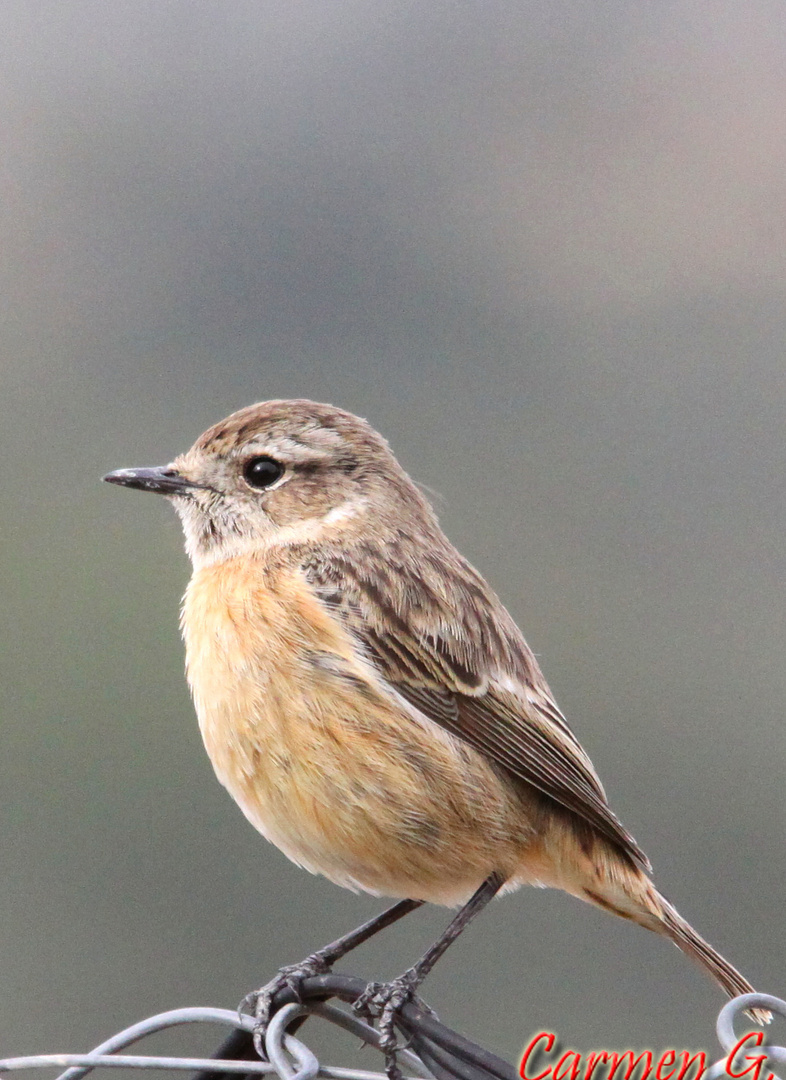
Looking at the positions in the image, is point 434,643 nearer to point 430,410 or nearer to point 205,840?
point 205,840

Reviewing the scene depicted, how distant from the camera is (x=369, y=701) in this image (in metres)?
3.46

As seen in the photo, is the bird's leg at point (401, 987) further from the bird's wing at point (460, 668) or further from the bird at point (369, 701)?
the bird's wing at point (460, 668)

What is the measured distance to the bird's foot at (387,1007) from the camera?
3049mm

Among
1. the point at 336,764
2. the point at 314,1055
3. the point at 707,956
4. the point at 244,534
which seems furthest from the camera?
the point at 244,534

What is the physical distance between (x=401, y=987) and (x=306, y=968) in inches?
12.1

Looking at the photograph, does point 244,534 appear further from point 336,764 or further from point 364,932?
point 364,932

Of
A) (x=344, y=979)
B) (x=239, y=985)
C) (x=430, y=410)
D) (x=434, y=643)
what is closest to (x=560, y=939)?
(x=239, y=985)

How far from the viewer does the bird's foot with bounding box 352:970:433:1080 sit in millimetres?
3049

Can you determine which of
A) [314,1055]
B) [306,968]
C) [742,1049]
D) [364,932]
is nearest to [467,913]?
[364,932]

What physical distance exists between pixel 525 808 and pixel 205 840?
3.70m

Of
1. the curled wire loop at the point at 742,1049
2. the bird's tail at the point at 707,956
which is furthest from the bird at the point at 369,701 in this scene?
the curled wire loop at the point at 742,1049

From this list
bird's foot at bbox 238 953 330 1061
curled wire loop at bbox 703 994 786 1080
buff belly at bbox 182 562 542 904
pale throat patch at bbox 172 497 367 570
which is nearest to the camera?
curled wire loop at bbox 703 994 786 1080

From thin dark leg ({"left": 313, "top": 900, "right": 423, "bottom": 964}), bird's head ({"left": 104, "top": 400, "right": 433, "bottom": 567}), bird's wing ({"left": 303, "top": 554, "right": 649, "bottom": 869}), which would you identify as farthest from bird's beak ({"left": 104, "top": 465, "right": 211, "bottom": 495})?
thin dark leg ({"left": 313, "top": 900, "right": 423, "bottom": 964})

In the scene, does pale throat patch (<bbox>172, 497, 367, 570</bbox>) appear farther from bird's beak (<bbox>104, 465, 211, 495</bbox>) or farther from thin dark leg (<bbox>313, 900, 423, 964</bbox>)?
thin dark leg (<bbox>313, 900, 423, 964</bbox>)
